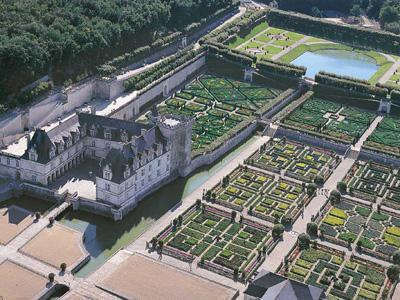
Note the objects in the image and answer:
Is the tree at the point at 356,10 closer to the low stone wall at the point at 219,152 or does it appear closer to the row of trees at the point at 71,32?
the row of trees at the point at 71,32

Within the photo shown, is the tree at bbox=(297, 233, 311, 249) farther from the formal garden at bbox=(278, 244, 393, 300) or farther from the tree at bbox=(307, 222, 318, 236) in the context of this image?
the tree at bbox=(307, 222, 318, 236)

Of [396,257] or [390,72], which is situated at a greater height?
[396,257]

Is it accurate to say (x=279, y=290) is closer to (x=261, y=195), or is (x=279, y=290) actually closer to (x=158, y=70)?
(x=261, y=195)

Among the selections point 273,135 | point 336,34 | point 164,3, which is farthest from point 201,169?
point 336,34

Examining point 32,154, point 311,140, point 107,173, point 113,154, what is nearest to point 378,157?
point 311,140

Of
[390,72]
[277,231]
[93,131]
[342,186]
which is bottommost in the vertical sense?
[390,72]

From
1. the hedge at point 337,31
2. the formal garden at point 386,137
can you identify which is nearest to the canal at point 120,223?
the formal garden at point 386,137

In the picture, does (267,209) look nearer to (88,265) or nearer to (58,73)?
(88,265)

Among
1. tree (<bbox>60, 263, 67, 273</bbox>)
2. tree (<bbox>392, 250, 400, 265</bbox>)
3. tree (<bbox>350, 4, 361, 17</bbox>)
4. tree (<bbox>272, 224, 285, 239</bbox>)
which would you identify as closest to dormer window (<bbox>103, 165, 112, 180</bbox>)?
tree (<bbox>60, 263, 67, 273</bbox>)
